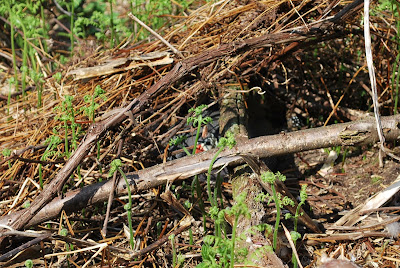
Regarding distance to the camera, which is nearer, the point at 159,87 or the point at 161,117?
the point at 159,87

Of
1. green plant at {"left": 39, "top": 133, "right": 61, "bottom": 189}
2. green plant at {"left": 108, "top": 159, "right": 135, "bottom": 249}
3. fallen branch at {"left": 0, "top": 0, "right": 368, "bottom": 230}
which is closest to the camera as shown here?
green plant at {"left": 108, "top": 159, "right": 135, "bottom": 249}

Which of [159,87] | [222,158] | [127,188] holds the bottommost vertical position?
[127,188]

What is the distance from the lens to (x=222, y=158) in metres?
2.55

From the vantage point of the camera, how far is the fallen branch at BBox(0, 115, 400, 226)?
2.56 m

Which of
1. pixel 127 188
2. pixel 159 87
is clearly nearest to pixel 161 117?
pixel 159 87

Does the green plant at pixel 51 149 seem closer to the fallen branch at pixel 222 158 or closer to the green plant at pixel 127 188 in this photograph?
the fallen branch at pixel 222 158

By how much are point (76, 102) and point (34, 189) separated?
2.53 feet

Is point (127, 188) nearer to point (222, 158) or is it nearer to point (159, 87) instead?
point (222, 158)

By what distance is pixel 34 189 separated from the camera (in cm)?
297

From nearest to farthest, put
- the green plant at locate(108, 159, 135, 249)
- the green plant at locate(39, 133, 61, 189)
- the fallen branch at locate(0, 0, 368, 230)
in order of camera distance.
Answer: the green plant at locate(108, 159, 135, 249) < the fallen branch at locate(0, 0, 368, 230) < the green plant at locate(39, 133, 61, 189)

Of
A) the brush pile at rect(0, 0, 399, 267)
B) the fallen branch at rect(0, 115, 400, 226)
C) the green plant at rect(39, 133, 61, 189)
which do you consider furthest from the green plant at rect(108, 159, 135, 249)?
the green plant at rect(39, 133, 61, 189)

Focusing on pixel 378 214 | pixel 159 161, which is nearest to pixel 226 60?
pixel 159 161

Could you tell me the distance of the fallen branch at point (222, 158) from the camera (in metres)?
2.56

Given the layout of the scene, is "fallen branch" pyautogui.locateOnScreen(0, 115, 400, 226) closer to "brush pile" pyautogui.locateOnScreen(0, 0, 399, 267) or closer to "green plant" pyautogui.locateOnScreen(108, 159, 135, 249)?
"brush pile" pyautogui.locateOnScreen(0, 0, 399, 267)
